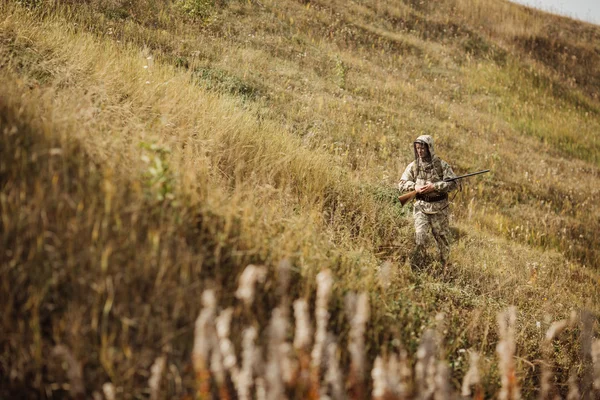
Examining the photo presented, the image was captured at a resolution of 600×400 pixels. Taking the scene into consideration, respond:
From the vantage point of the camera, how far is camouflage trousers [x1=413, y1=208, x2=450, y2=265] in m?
5.49

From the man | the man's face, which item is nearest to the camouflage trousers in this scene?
the man

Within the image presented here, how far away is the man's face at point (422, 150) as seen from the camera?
5750 millimetres

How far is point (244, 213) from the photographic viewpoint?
125 inches

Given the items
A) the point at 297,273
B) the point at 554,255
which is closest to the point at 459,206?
the point at 554,255

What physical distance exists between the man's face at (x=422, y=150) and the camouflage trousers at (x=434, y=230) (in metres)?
0.78

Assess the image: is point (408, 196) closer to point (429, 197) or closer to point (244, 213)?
point (429, 197)

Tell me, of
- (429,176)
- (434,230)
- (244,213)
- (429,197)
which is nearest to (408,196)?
(429,197)

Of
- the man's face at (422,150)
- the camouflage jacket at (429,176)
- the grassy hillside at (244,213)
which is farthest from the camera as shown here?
the man's face at (422,150)

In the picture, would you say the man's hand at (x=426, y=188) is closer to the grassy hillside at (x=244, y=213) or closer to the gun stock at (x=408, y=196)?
the gun stock at (x=408, y=196)

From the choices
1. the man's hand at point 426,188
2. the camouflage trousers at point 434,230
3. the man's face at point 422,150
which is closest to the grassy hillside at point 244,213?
the camouflage trousers at point 434,230

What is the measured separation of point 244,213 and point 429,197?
10.8 feet

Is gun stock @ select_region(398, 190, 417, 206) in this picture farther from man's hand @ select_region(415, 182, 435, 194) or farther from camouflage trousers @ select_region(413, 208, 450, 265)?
camouflage trousers @ select_region(413, 208, 450, 265)

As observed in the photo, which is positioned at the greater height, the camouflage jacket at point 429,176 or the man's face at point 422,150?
the man's face at point 422,150

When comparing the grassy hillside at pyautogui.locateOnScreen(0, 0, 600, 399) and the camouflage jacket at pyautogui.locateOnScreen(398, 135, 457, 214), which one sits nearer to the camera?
the grassy hillside at pyautogui.locateOnScreen(0, 0, 600, 399)
